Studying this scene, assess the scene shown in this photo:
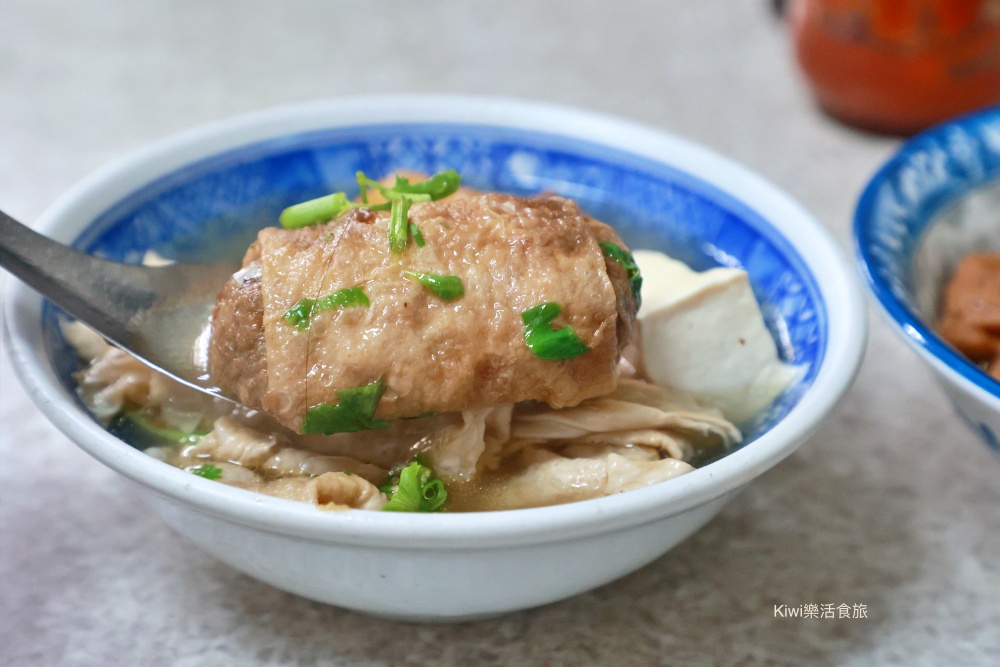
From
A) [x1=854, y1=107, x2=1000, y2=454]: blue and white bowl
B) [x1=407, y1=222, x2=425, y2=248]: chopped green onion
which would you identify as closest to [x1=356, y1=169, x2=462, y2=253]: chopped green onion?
[x1=407, y1=222, x2=425, y2=248]: chopped green onion

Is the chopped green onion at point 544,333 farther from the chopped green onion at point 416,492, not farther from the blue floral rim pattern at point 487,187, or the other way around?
the blue floral rim pattern at point 487,187

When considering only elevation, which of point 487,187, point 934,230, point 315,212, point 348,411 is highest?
point 315,212

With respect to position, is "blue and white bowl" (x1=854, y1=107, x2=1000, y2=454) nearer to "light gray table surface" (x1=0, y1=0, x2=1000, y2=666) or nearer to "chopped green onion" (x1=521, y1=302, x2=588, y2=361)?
"light gray table surface" (x1=0, y1=0, x2=1000, y2=666)

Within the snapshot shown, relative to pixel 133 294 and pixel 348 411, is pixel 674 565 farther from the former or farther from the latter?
pixel 133 294

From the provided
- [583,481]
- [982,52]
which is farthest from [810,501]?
[982,52]

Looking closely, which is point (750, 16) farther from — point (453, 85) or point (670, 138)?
point (670, 138)

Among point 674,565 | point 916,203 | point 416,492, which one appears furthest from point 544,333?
point 916,203
